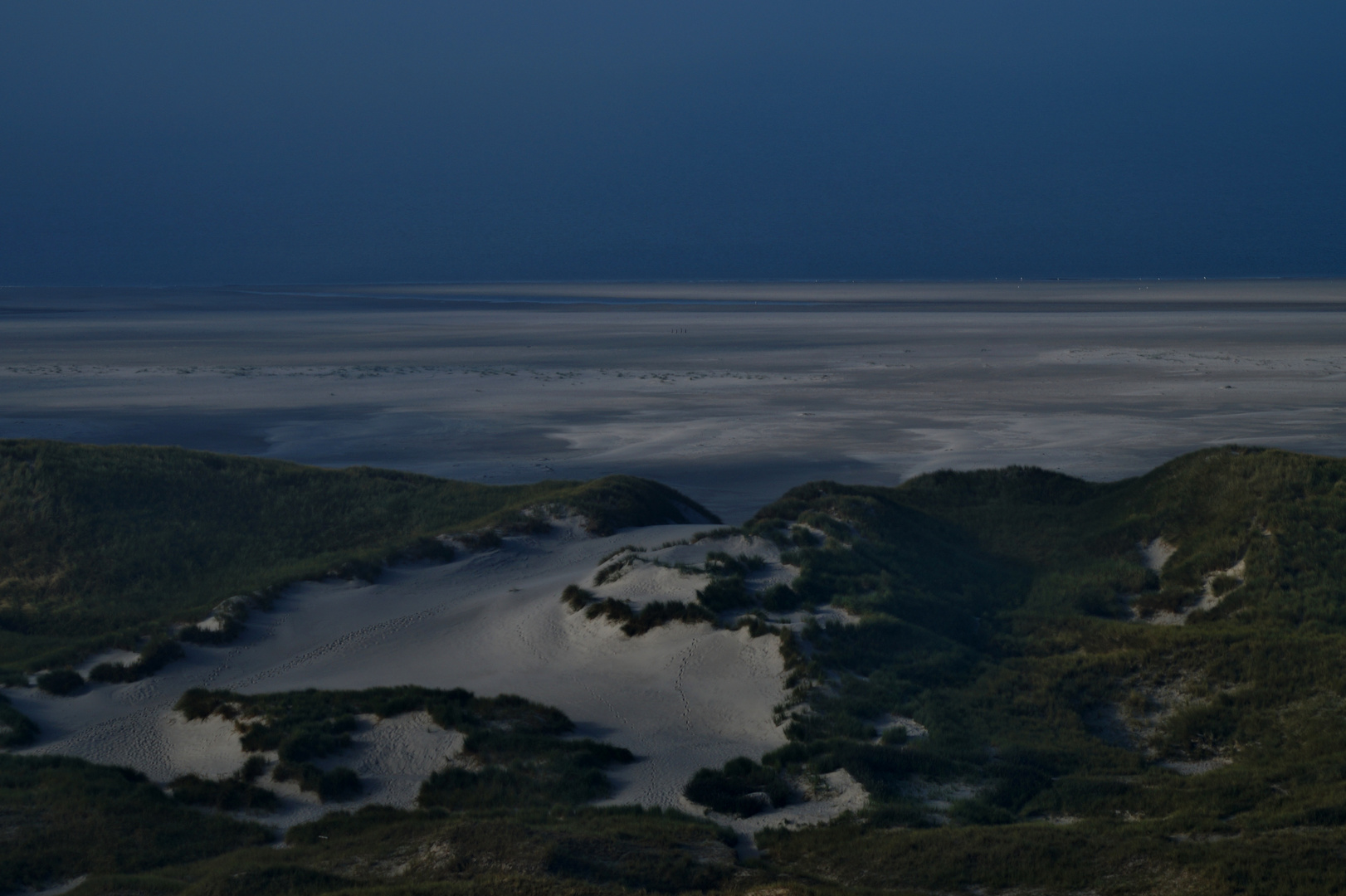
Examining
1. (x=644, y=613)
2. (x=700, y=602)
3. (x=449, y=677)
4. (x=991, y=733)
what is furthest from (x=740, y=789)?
(x=449, y=677)

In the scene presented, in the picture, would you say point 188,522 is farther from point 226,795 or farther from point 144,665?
point 226,795

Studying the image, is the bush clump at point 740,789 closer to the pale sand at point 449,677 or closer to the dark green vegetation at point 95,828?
the pale sand at point 449,677

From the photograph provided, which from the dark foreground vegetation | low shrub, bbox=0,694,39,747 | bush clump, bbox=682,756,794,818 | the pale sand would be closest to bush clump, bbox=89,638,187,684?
the pale sand

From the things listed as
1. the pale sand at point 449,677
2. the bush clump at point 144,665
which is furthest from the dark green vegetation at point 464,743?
the bush clump at point 144,665

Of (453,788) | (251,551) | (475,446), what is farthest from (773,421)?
(453,788)

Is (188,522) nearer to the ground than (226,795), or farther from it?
farther from it

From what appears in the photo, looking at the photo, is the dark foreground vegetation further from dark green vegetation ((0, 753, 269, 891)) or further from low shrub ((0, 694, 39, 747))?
low shrub ((0, 694, 39, 747))
